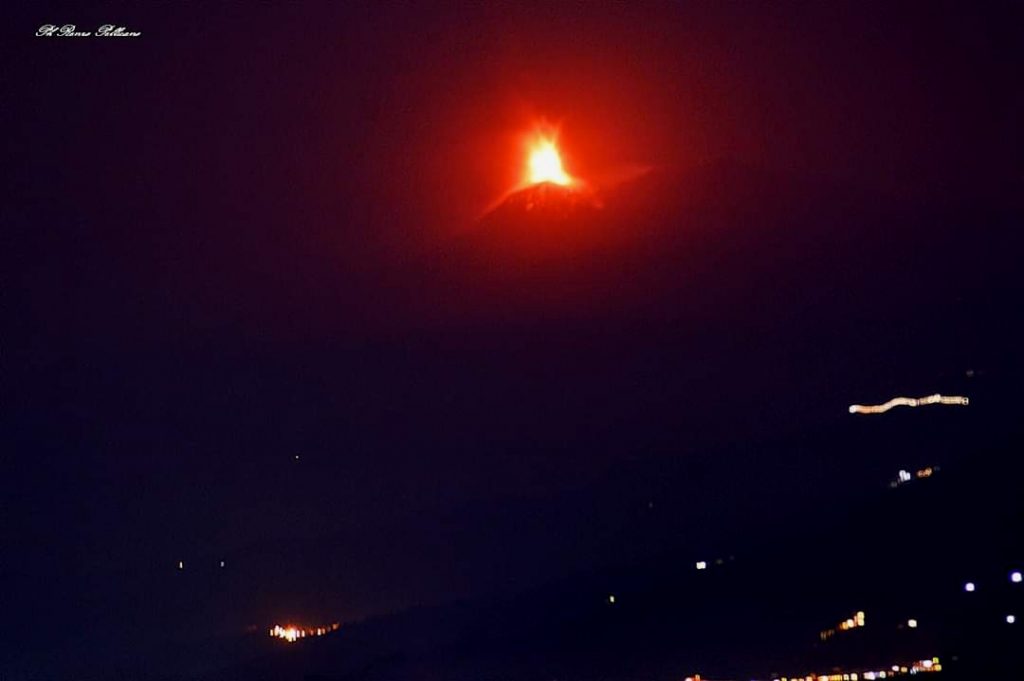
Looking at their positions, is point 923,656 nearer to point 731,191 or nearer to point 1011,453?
point 1011,453

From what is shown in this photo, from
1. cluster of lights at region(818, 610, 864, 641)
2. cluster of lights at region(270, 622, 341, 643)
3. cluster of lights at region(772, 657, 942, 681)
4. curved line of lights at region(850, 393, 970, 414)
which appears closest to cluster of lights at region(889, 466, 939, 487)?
curved line of lights at region(850, 393, 970, 414)

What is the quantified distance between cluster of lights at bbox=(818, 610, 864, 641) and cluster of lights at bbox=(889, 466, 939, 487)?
3.33ft

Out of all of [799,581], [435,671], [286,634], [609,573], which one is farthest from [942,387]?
[286,634]

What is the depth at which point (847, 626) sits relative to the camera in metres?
8.22

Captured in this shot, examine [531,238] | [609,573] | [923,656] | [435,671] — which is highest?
[531,238]

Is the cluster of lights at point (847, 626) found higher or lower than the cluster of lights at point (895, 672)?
higher

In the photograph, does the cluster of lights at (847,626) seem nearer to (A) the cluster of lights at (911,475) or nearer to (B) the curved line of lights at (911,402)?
(A) the cluster of lights at (911,475)

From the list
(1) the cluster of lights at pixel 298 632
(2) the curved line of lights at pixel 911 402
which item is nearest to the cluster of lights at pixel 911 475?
(2) the curved line of lights at pixel 911 402

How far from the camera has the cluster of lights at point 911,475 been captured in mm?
8133

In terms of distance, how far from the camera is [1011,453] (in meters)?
7.91

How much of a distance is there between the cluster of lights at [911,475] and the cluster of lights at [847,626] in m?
1.01

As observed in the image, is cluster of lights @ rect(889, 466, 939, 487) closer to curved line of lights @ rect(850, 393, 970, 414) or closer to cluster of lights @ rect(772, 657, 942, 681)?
curved line of lights @ rect(850, 393, 970, 414)

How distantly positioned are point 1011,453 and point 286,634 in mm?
5549

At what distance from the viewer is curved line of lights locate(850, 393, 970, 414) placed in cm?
819
